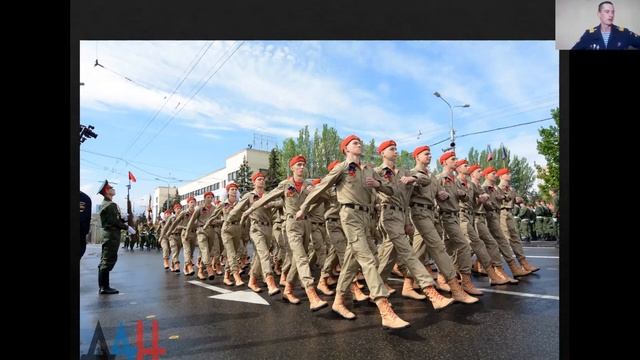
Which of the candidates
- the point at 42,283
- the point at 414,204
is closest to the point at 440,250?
the point at 414,204

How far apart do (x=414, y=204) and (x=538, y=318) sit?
1.75 metres

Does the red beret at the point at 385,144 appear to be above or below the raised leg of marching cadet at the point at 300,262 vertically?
above

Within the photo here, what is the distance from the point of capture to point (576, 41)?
2.48 meters

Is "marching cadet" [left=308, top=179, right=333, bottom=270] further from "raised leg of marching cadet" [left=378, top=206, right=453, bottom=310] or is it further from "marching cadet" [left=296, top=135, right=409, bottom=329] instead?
"marching cadet" [left=296, top=135, right=409, bottom=329]

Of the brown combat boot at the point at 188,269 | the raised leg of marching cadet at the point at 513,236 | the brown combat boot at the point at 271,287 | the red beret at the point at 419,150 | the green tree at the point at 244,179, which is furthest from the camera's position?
the brown combat boot at the point at 188,269

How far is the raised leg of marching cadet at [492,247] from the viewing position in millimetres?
6034

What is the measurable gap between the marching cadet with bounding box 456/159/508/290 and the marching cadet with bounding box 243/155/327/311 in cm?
235

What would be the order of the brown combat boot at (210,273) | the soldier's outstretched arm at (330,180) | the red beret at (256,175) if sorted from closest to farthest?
the soldier's outstretched arm at (330,180), the red beret at (256,175), the brown combat boot at (210,273)

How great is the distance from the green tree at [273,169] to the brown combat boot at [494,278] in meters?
3.36

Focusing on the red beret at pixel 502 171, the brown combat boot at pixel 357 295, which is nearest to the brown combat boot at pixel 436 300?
the brown combat boot at pixel 357 295

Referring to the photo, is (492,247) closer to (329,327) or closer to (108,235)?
(329,327)

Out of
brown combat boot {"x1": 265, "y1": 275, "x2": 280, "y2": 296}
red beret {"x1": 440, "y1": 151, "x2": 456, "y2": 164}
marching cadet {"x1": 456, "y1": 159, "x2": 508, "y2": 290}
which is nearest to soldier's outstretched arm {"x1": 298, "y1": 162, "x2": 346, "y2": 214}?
brown combat boot {"x1": 265, "y1": 275, "x2": 280, "y2": 296}

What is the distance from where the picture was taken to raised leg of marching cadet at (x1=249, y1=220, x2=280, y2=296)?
5785 mm

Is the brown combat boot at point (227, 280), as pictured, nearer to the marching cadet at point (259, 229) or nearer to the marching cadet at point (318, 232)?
the marching cadet at point (259, 229)
